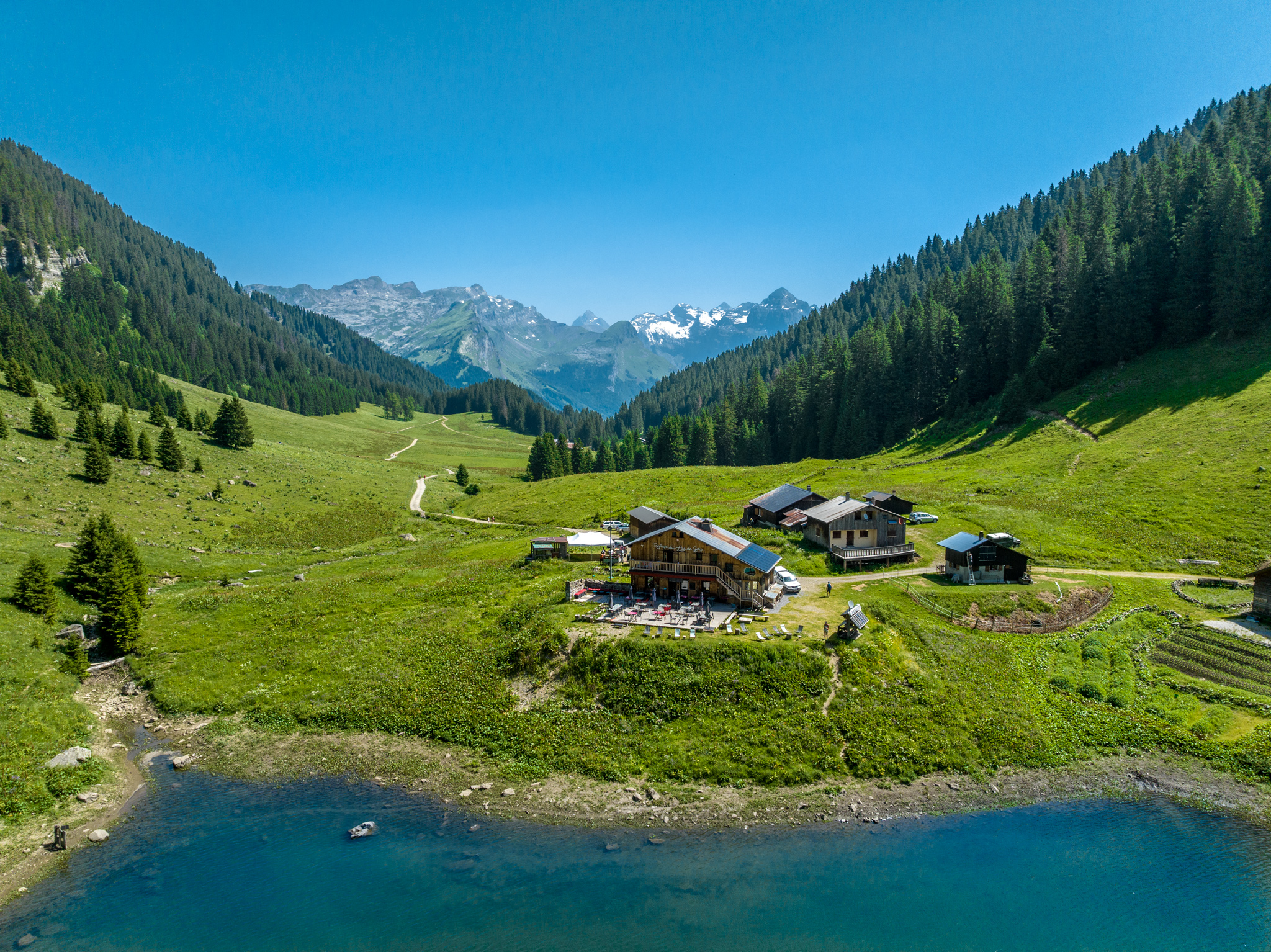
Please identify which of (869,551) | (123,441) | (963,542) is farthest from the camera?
(123,441)

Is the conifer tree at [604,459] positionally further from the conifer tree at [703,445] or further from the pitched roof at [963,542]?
the pitched roof at [963,542]

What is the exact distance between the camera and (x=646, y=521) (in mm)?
59625

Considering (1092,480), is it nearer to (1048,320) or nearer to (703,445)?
(1048,320)

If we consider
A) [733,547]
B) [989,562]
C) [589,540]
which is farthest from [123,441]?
[989,562]

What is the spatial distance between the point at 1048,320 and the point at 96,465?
6350 inches

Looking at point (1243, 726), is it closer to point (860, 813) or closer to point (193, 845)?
point (860, 813)

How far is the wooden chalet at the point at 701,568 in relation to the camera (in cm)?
4684

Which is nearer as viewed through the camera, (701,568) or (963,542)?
(701,568)

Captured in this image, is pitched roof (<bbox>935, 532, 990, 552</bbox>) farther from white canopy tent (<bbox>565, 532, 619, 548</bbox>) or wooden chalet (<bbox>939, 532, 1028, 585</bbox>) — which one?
white canopy tent (<bbox>565, 532, 619, 548</bbox>)

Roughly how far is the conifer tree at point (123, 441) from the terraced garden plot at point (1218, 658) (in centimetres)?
12534

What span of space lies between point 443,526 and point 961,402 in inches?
4240

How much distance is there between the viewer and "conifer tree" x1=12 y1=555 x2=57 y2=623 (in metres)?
45.0

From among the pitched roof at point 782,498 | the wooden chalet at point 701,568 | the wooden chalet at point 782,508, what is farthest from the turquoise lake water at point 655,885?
the pitched roof at point 782,498

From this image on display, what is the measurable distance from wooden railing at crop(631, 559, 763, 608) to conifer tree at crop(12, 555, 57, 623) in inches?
1770
